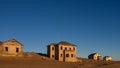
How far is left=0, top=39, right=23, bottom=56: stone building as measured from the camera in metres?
67.5

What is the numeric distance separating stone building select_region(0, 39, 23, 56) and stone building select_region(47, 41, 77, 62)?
11.4m

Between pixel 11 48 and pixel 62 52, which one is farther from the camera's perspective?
pixel 62 52

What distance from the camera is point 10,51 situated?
225 ft

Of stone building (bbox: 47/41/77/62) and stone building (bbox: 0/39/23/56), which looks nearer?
A: stone building (bbox: 0/39/23/56)

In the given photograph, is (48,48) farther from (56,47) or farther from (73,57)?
(73,57)

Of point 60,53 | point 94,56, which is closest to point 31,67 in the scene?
point 60,53

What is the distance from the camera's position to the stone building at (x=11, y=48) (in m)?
67.5

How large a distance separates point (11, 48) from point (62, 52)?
16822 millimetres

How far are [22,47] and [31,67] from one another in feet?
74.5

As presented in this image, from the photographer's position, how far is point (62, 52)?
7650cm

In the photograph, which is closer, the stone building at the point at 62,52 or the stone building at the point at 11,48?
the stone building at the point at 11,48

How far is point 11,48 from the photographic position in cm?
6869

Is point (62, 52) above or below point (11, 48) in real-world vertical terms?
below

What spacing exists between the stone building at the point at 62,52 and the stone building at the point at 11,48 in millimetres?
11423
